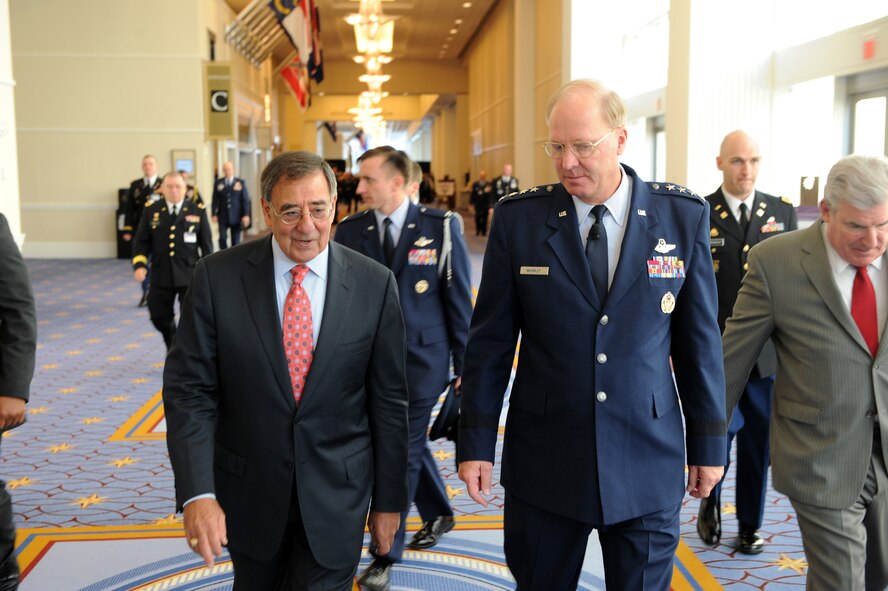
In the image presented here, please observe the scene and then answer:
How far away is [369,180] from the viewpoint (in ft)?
12.6

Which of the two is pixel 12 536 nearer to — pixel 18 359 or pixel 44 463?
pixel 18 359

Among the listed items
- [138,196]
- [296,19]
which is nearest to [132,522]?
[138,196]

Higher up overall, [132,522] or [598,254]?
[598,254]

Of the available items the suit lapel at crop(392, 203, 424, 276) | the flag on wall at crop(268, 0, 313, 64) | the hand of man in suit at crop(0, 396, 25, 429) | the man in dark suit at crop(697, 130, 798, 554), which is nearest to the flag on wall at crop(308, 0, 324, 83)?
the flag on wall at crop(268, 0, 313, 64)

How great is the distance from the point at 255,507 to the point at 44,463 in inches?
140

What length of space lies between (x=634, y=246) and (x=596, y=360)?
29 cm

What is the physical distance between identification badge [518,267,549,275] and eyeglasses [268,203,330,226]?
1.68ft

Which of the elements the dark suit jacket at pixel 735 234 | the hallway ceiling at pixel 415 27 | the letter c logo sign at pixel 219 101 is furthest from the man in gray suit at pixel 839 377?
the hallway ceiling at pixel 415 27

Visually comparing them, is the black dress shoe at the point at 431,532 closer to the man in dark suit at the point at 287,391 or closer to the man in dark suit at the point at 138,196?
the man in dark suit at the point at 287,391

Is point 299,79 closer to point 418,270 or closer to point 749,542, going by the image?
point 418,270

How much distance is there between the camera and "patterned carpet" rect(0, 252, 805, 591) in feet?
12.2

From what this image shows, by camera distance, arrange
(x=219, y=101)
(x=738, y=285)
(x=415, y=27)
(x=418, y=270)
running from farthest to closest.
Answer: (x=415, y=27), (x=219, y=101), (x=738, y=285), (x=418, y=270)

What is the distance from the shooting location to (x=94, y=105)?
1839 centimetres

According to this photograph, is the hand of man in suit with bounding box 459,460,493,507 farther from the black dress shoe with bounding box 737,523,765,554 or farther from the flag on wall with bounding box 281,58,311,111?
the flag on wall with bounding box 281,58,311,111
